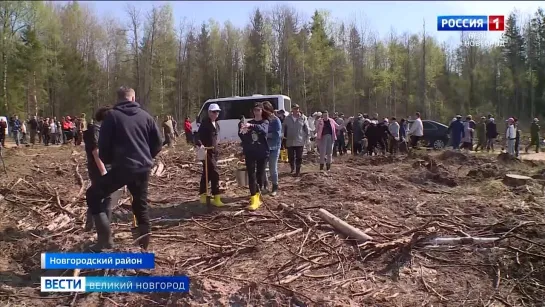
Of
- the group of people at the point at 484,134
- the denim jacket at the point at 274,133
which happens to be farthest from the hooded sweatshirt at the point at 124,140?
the group of people at the point at 484,134

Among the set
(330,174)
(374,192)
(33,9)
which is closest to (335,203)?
(374,192)

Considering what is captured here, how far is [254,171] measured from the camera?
287 inches

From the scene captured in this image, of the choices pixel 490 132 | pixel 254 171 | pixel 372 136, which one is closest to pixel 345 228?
pixel 254 171

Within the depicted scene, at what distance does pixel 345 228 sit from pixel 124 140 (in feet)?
9.25

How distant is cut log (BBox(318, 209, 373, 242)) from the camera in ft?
18.4

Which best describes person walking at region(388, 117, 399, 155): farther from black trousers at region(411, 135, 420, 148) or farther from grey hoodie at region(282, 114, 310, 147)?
grey hoodie at region(282, 114, 310, 147)

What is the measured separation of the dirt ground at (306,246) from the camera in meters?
4.34

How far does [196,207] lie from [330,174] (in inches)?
161

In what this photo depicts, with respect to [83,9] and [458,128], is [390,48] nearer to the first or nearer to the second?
[83,9]

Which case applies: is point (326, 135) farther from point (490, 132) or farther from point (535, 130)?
point (535, 130)

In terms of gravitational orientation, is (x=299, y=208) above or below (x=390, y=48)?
below

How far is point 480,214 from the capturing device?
7359mm
